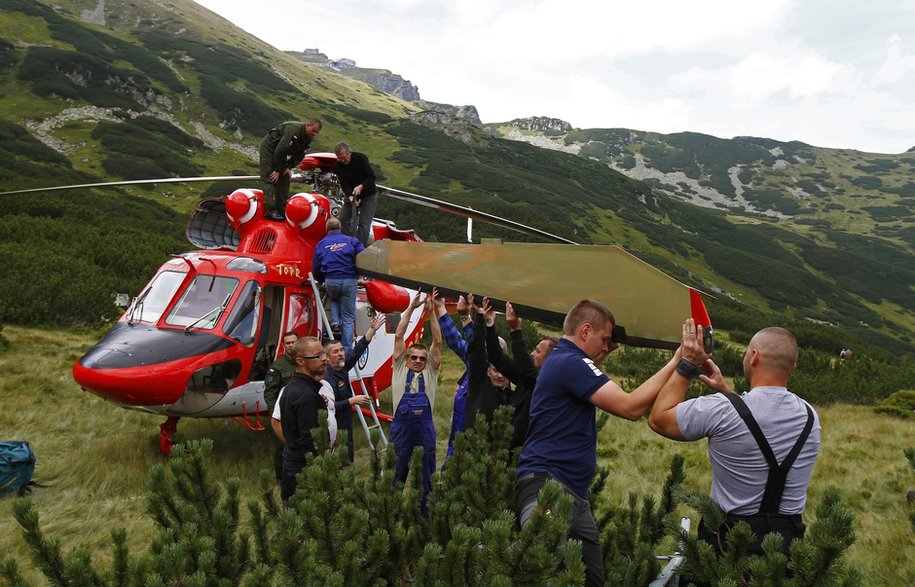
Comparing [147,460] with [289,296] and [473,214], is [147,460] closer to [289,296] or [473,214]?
[289,296]

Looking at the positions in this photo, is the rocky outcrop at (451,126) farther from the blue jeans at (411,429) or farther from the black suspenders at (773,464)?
the black suspenders at (773,464)

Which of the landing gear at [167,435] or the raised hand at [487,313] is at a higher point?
the raised hand at [487,313]

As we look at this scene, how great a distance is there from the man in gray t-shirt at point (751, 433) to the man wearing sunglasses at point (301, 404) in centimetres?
265

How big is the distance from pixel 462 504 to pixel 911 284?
81.8m

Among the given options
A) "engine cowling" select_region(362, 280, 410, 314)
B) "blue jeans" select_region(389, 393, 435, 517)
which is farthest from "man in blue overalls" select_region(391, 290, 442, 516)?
"engine cowling" select_region(362, 280, 410, 314)

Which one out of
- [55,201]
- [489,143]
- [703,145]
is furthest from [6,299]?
[703,145]

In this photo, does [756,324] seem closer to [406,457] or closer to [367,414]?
[367,414]

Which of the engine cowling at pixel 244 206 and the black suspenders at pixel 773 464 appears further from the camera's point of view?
the engine cowling at pixel 244 206

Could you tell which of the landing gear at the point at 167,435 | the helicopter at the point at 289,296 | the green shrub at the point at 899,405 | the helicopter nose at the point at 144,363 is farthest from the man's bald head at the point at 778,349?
the green shrub at the point at 899,405

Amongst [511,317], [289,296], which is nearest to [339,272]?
[289,296]

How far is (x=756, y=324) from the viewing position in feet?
88.4

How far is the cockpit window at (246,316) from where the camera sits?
7.27 meters

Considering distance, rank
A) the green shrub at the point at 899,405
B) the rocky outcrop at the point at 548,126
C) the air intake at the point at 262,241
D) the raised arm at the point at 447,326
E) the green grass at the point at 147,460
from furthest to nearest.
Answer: the rocky outcrop at the point at 548,126 < the green shrub at the point at 899,405 < the air intake at the point at 262,241 < the green grass at the point at 147,460 < the raised arm at the point at 447,326

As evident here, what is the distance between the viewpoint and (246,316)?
7426 mm
